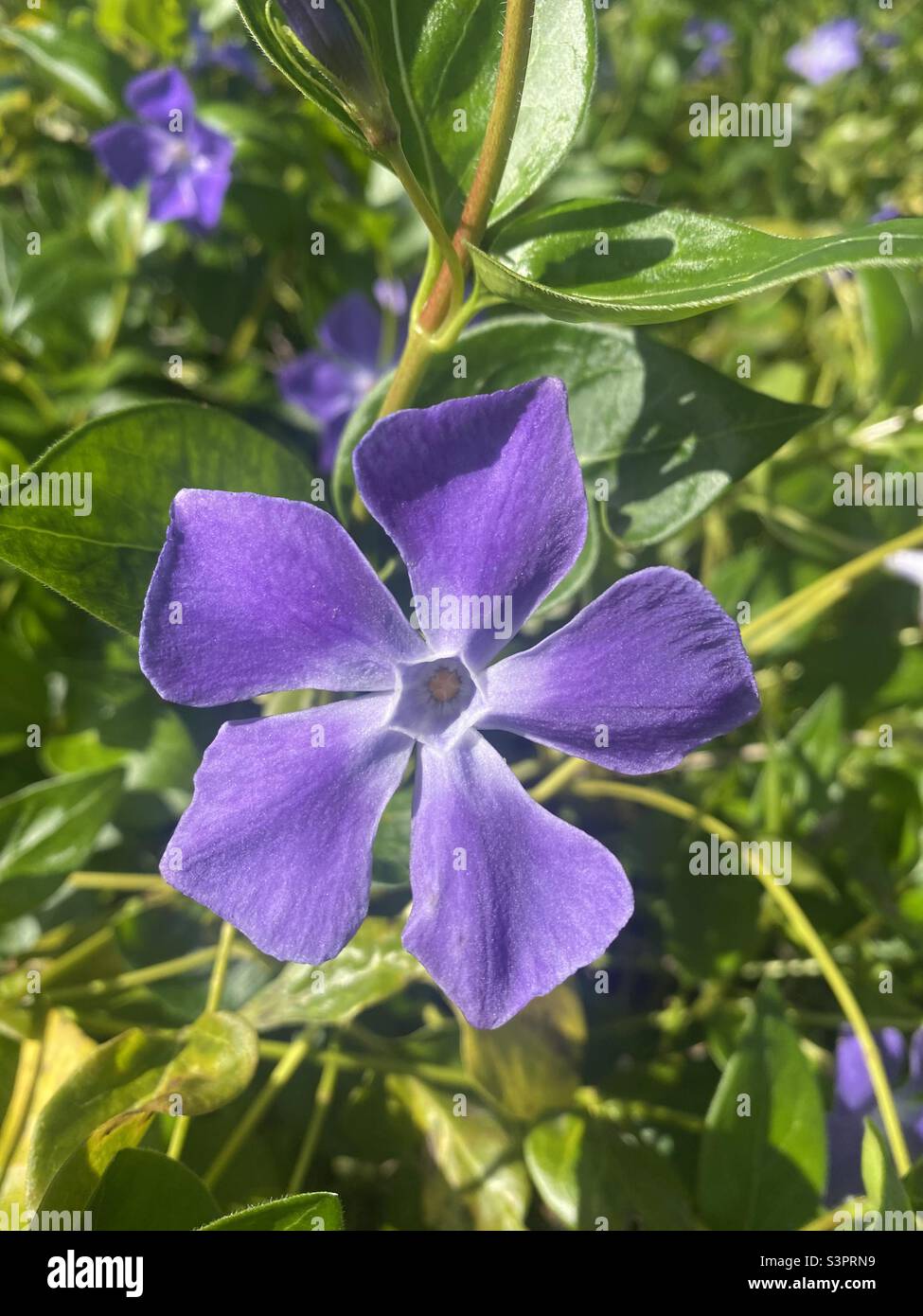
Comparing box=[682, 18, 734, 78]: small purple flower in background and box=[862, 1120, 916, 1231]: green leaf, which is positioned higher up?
box=[682, 18, 734, 78]: small purple flower in background

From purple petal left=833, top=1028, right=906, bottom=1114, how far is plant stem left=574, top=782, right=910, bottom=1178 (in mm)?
12

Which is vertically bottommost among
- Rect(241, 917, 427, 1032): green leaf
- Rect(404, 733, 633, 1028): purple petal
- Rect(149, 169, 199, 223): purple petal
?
Rect(241, 917, 427, 1032): green leaf

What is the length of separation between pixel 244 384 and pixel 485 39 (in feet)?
3.29

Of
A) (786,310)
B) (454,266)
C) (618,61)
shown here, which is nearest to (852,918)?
(454,266)

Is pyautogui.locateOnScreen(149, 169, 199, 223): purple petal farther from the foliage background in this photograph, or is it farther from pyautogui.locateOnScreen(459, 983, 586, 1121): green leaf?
pyautogui.locateOnScreen(459, 983, 586, 1121): green leaf

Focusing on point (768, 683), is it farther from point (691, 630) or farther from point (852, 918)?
point (691, 630)

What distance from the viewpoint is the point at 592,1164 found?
104 cm

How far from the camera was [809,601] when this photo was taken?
1.25m

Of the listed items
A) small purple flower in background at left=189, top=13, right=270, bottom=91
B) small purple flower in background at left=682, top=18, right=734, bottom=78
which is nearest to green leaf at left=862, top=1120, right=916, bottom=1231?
small purple flower in background at left=189, top=13, right=270, bottom=91

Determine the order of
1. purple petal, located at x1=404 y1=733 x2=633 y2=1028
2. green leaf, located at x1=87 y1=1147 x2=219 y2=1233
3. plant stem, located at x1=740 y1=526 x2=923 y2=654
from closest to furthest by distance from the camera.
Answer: purple petal, located at x1=404 y1=733 x2=633 y2=1028
green leaf, located at x1=87 y1=1147 x2=219 y2=1233
plant stem, located at x1=740 y1=526 x2=923 y2=654

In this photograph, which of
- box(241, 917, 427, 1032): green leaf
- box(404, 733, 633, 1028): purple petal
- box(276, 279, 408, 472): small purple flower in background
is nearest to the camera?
box(404, 733, 633, 1028): purple petal

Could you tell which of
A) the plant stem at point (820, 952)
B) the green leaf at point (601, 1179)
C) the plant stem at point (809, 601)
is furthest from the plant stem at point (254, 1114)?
the plant stem at point (809, 601)

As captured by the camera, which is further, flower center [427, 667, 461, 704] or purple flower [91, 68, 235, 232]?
purple flower [91, 68, 235, 232]

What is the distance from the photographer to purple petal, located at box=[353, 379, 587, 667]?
0.61 metres
